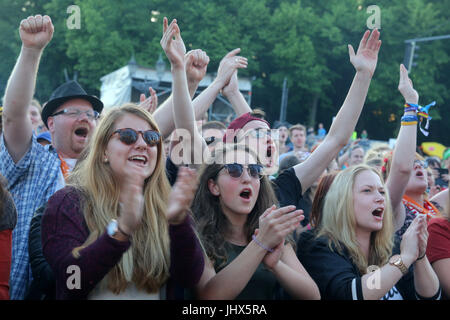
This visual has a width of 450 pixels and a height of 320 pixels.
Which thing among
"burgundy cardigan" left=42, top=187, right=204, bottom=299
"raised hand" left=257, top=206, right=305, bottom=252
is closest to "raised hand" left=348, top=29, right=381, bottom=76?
"raised hand" left=257, top=206, right=305, bottom=252

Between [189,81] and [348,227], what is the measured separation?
140 centimetres

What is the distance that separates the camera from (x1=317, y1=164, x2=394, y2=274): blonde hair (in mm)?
2734

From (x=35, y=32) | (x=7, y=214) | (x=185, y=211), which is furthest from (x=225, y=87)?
(x=185, y=211)

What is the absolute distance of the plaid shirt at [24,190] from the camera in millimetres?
2402

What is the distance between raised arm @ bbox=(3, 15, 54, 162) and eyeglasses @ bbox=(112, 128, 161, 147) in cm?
56

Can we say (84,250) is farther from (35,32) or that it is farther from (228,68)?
(228,68)

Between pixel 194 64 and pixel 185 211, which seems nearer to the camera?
pixel 185 211

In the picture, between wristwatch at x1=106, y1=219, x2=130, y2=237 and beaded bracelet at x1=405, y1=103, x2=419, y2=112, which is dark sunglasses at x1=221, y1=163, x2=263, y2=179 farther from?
beaded bracelet at x1=405, y1=103, x2=419, y2=112

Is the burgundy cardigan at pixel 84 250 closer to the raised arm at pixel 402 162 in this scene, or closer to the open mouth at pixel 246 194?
the open mouth at pixel 246 194

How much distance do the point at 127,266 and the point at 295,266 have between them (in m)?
0.88

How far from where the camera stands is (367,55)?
3.14 metres

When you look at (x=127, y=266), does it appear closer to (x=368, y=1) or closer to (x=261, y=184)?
(x=261, y=184)

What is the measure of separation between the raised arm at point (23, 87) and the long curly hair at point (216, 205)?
3.20 feet

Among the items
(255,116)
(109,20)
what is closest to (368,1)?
(109,20)
